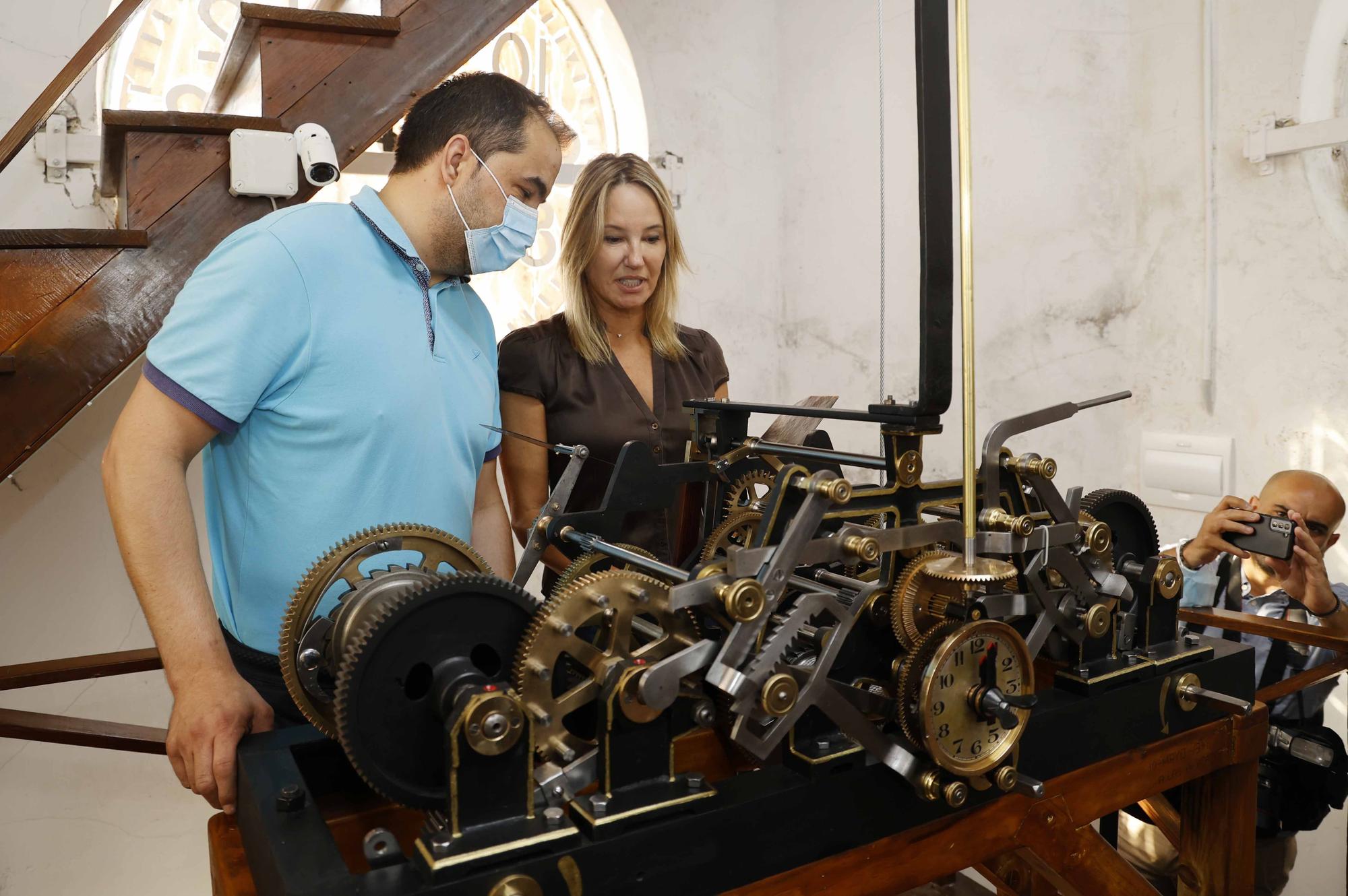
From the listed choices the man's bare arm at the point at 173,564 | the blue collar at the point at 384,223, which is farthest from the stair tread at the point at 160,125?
the man's bare arm at the point at 173,564

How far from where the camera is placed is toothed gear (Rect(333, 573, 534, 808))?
0.99 m

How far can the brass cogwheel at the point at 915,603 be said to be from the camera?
1.26m

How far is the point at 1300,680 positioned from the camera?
190cm

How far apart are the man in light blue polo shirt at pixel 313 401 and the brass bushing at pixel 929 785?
890 mm

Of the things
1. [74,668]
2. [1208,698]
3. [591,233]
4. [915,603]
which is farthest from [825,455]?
[74,668]

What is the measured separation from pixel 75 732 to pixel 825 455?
207 centimetres

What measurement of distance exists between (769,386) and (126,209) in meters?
3.07

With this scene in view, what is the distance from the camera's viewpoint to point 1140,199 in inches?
135

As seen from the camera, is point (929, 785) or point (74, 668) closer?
point (929, 785)

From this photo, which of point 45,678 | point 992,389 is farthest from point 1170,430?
point 45,678

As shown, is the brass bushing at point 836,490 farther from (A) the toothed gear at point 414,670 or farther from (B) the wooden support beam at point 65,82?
(B) the wooden support beam at point 65,82

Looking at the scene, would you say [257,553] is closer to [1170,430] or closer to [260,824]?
[260,824]

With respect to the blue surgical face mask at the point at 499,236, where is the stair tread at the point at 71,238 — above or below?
above

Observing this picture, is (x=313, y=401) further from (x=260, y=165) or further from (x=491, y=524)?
(x=260, y=165)
